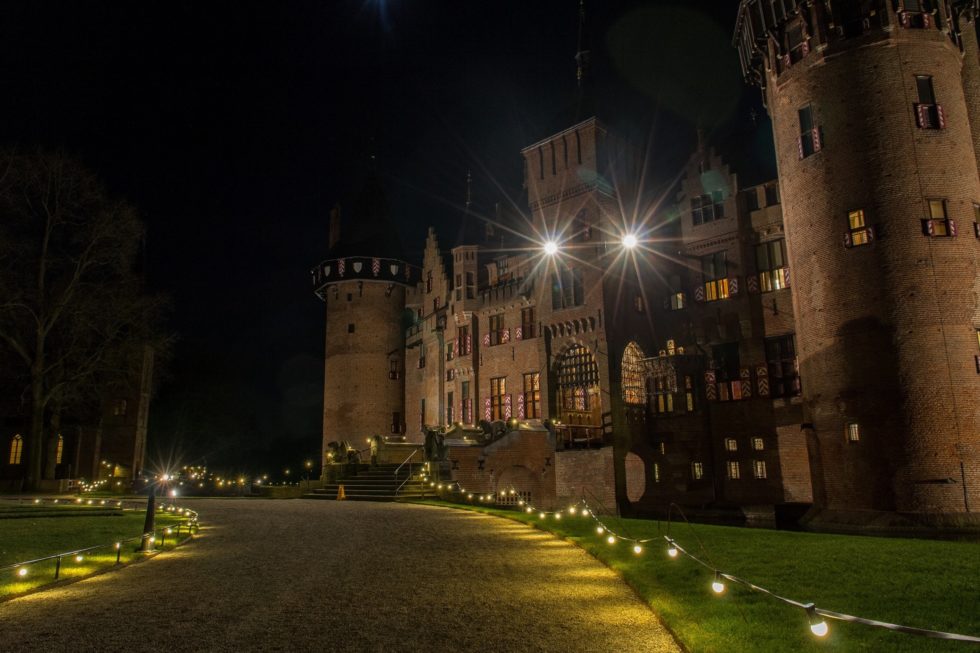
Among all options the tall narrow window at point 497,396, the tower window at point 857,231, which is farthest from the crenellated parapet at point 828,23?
the tall narrow window at point 497,396

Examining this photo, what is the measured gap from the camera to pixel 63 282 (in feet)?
96.9

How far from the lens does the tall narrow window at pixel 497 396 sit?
33.7m

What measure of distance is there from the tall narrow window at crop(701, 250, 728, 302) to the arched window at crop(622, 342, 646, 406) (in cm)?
385

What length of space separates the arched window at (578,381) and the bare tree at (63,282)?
1830 centimetres

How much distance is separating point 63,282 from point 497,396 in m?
20.4

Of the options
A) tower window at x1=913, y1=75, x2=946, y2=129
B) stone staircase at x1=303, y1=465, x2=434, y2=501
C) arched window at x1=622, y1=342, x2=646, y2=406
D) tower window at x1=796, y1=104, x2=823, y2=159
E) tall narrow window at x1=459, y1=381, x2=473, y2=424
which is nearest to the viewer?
tower window at x1=913, y1=75, x2=946, y2=129

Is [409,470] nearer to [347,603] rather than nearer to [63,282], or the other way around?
[63,282]

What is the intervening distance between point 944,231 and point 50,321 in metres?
31.4

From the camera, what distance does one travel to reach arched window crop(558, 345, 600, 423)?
29.1 meters

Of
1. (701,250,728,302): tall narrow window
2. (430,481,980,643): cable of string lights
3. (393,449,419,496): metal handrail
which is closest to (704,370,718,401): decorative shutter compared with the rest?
(701,250,728,302): tall narrow window

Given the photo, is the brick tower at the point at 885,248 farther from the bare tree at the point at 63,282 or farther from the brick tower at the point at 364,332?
the brick tower at the point at 364,332

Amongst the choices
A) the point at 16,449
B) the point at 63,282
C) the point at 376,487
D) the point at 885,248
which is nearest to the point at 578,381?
the point at 376,487

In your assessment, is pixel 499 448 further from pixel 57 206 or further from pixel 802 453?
pixel 57 206

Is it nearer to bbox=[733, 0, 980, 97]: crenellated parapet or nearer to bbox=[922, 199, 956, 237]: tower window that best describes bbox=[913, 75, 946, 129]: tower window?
bbox=[733, 0, 980, 97]: crenellated parapet
